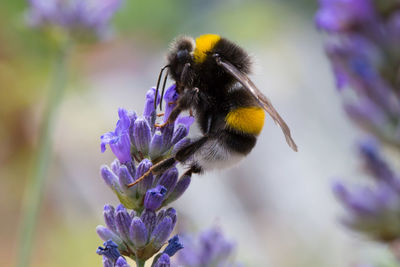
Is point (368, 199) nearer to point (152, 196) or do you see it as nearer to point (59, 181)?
point (152, 196)

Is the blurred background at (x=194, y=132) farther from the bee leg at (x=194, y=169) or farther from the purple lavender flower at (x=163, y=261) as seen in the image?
the purple lavender flower at (x=163, y=261)

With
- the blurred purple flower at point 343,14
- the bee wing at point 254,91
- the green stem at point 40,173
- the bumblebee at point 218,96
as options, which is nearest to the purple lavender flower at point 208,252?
the bumblebee at point 218,96

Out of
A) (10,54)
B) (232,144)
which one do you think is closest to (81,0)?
(232,144)

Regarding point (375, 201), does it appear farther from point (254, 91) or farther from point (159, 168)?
point (159, 168)

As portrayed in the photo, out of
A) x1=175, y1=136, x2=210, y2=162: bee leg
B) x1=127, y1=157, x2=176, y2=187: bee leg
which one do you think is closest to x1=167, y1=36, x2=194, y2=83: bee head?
x1=175, y1=136, x2=210, y2=162: bee leg

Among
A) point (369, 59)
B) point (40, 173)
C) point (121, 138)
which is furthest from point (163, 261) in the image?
point (369, 59)

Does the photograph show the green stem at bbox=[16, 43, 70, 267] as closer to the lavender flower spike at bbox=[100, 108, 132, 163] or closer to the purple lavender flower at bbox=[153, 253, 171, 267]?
the lavender flower spike at bbox=[100, 108, 132, 163]
